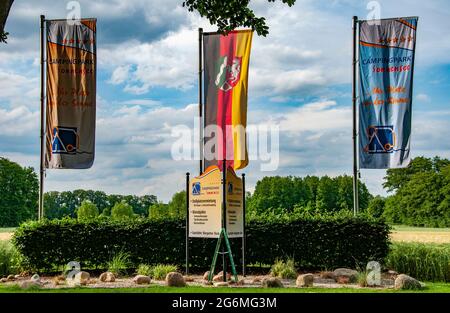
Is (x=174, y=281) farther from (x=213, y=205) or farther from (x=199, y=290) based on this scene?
(x=213, y=205)

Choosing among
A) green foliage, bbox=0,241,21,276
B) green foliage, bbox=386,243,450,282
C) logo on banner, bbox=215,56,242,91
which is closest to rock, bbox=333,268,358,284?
green foliage, bbox=386,243,450,282

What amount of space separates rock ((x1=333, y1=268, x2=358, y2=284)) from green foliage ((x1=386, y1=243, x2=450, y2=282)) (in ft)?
7.00

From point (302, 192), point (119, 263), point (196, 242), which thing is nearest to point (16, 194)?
point (302, 192)

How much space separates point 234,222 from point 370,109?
20.9 ft

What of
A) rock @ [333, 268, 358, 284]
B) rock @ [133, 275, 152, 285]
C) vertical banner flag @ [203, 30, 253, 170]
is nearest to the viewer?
rock @ [133, 275, 152, 285]

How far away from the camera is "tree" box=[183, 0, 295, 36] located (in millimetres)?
13453

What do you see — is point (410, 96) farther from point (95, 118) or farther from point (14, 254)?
point (14, 254)

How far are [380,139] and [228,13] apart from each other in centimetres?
730

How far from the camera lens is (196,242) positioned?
17.5m

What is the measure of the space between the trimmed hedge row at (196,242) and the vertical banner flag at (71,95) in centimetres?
236

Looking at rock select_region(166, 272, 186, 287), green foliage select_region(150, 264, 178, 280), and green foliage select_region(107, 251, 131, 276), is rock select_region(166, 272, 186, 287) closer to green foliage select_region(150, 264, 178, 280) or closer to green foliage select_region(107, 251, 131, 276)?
green foliage select_region(150, 264, 178, 280)

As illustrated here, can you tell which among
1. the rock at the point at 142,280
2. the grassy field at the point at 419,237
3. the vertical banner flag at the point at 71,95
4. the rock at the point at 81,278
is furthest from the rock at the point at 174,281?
the grassy field at the point at 419,237

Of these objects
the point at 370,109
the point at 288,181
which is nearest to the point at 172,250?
the point at 370,109

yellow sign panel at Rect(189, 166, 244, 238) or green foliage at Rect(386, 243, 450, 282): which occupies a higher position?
yellow sign panel at Rect(189, 166, 244, 238)
